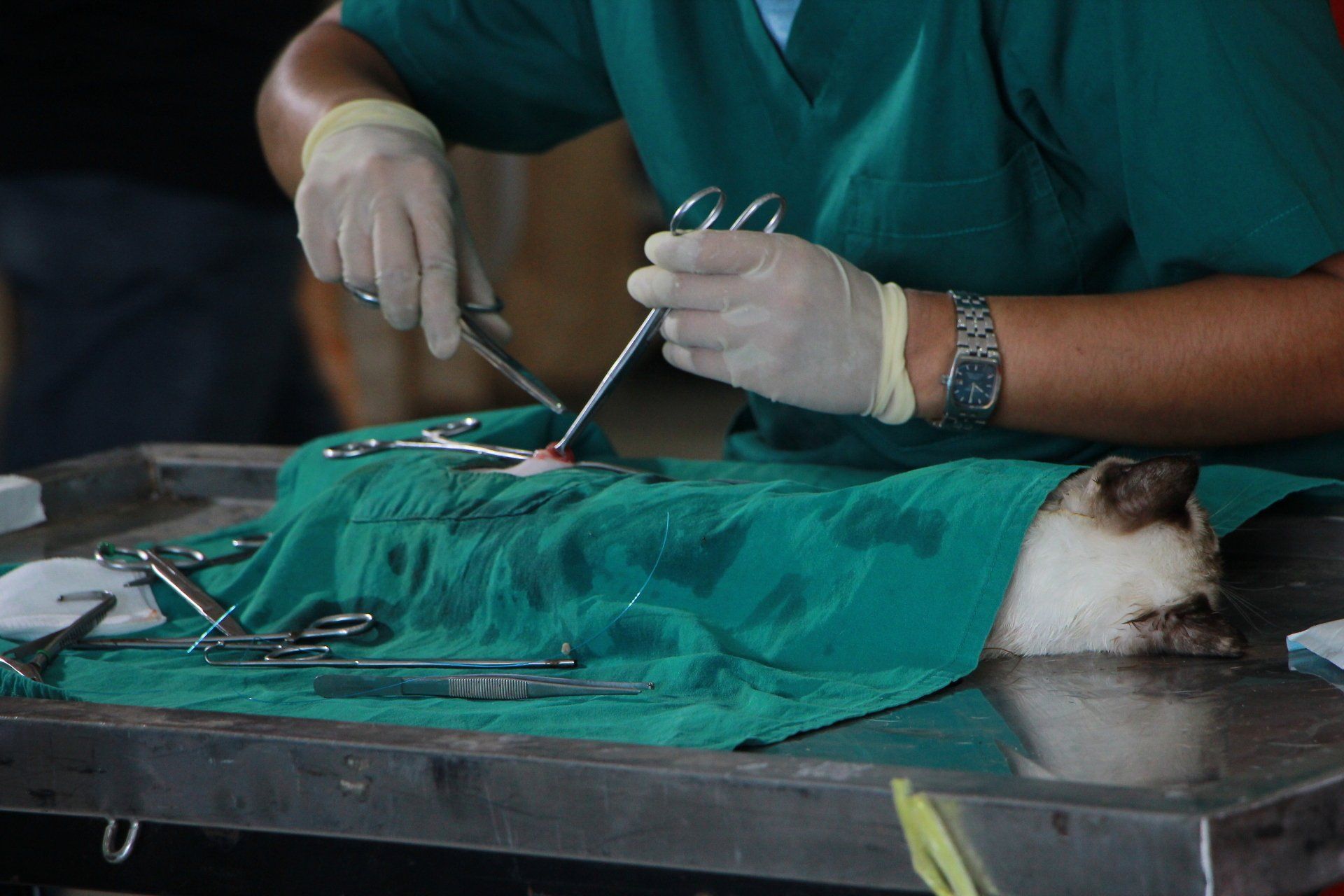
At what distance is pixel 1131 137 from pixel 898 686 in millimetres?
492

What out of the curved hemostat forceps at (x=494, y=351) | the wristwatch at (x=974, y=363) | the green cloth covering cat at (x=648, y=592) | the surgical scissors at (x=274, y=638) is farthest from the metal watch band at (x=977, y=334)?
the surgical scissors at (x=274, y=638)

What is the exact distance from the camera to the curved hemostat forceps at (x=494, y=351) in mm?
1203

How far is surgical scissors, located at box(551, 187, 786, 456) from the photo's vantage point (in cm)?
103

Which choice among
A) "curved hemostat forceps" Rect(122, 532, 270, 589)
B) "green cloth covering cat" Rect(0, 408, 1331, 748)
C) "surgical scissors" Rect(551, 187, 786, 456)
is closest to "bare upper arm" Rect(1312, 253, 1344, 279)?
"green cloth covering cat" Rect(0, 408, 1331, 748)

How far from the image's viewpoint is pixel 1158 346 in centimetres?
104

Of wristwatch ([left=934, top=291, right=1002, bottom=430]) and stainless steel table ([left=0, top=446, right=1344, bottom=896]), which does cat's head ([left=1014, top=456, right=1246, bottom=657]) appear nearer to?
stainless steel table ([left=0, top=446, right=1344, bottom=896])

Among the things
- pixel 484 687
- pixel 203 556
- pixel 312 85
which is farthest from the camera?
pixel 312 85

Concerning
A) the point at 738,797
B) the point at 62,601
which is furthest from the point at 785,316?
the point at 62,601

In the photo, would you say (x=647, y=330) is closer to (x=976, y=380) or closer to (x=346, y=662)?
(x=976, y=380)

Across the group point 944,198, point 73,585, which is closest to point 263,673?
point 73,585

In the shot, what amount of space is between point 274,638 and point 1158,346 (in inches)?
27.6

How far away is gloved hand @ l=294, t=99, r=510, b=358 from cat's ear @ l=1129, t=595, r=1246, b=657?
2.14 ft

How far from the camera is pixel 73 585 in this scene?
1.05m

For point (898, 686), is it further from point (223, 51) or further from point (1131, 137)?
point (223, 51)
